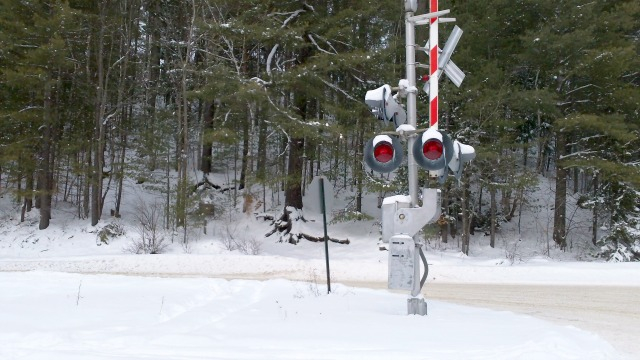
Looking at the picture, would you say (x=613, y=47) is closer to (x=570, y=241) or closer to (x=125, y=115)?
(x=570, y=241)

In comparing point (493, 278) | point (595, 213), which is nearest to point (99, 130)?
point (493, 278)

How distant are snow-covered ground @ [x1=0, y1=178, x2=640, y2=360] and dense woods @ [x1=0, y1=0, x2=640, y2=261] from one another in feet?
16.6

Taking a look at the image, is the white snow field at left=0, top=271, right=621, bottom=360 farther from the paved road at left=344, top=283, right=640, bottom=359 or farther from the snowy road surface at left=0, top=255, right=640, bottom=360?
the snowy road surface at left=0, top=255, right=640, bottom=360

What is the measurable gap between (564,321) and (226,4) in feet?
63.1

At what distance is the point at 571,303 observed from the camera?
1200 centimetres

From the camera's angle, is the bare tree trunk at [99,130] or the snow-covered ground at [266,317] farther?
the bare tree trunk at [99,130]

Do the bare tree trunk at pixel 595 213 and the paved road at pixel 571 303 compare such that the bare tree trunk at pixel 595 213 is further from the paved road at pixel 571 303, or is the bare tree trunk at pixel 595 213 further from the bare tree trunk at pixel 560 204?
the paved road at pixel 571 303

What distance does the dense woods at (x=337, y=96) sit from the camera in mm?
21688

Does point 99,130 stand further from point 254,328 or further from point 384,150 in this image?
point 254,328

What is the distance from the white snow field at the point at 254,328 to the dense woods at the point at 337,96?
1187cm

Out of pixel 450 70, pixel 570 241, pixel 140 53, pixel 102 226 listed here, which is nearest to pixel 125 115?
pixel 140 53

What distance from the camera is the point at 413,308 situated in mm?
8203

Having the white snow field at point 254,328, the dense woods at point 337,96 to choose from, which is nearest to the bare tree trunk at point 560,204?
the dense woods at point 337,96

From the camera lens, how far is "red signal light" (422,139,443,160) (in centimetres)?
746
